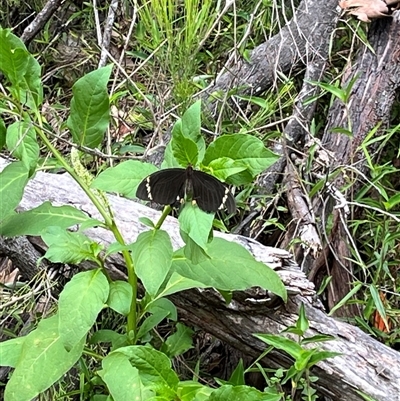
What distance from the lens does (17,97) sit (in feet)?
3.42

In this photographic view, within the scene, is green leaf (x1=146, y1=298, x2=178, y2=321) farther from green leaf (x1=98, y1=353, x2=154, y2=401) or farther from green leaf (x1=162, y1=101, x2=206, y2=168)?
green leaf (x1=162, y1=101, x2=206, y2=168)

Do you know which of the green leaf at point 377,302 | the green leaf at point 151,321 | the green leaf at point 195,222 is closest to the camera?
the green leaf at point 195,222

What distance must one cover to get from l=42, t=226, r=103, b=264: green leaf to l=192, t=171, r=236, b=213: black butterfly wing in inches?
11.7

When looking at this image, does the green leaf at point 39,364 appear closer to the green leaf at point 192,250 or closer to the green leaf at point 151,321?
the green leaf at point 151,321

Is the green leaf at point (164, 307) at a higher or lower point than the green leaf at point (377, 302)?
higher

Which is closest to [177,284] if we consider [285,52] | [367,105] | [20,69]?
[20,69]

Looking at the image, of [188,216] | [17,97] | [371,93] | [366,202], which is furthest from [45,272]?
[371,93]

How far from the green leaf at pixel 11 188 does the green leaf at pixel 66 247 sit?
79 millimetres

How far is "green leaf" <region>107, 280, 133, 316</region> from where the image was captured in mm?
1033

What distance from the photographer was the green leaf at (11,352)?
3.61 feet

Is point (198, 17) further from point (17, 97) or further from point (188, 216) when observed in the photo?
point (188, 216)

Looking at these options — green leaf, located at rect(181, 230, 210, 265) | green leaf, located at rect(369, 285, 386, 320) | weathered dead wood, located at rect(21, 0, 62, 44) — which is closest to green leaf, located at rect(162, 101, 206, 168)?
green leaf, located at rect(181, 230, 210, 265)

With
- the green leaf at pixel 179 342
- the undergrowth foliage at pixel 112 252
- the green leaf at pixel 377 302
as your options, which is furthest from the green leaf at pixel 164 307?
the green leaf at pixel 377 302

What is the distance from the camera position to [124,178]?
3.21ft
